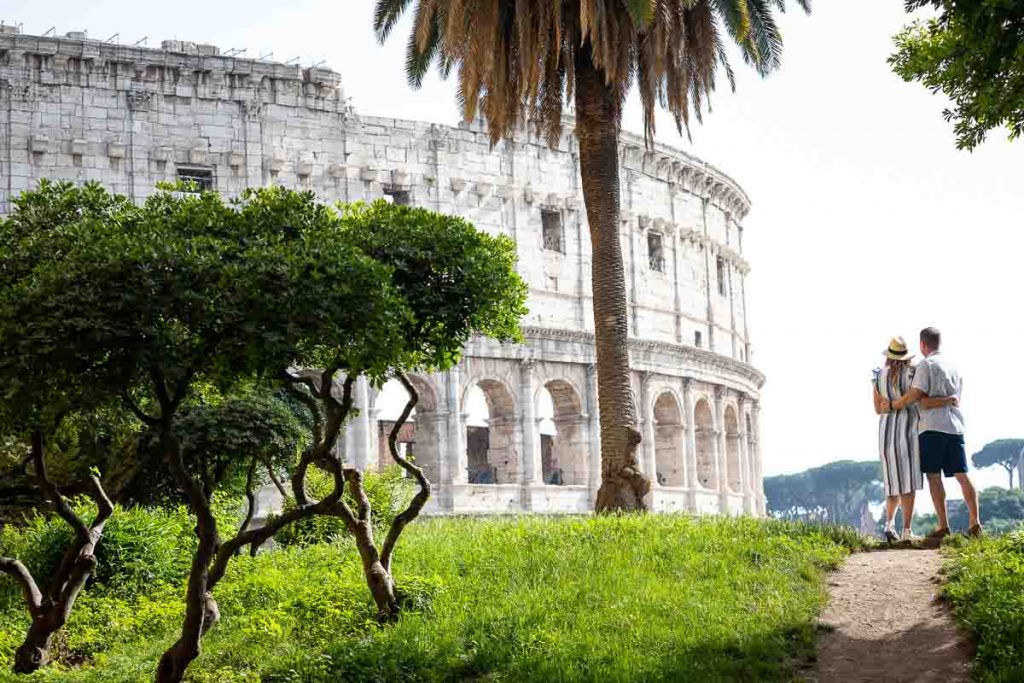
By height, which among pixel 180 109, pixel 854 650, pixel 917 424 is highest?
pixel 180 109

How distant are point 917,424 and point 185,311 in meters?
8.34

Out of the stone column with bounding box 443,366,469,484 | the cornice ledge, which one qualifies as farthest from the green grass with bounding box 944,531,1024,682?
the cornice ledge

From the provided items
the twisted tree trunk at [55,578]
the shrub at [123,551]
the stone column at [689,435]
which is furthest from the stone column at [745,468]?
the twisted tree trunk at [55,578]

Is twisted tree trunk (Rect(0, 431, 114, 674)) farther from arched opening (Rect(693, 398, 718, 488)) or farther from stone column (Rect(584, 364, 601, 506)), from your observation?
arched opening (Rect(693, 398, 718, 488))

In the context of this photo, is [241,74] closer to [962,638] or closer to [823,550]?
[823,550]

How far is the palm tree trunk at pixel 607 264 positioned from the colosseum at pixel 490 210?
51.1 ft

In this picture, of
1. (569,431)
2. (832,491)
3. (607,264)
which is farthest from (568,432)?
(832,491)

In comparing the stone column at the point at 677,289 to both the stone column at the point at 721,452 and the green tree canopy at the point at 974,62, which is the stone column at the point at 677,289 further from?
the green tree canopy at the point at 974,62

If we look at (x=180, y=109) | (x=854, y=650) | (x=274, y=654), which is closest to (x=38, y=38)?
(x=180, y=109)

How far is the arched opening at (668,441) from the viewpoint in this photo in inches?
1949

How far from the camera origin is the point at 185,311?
13.4 meters

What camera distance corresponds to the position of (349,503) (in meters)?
22.9

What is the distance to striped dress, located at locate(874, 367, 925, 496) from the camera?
17312 millimetres

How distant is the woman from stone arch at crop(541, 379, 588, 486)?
28109mm
